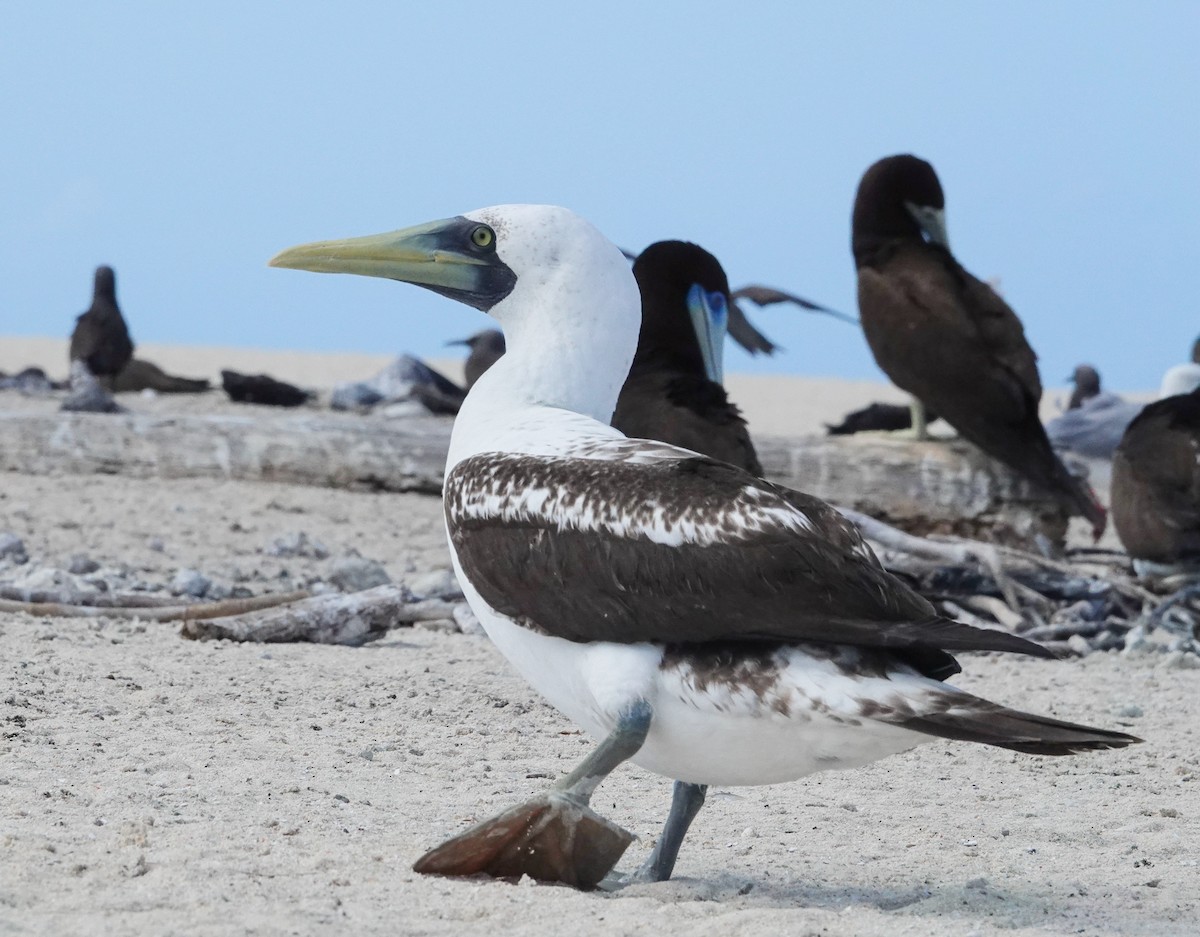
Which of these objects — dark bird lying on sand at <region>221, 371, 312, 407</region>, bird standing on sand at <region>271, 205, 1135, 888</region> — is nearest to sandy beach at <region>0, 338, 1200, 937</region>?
bird standing on sand at <region>271, 205, 1135, 888</region>

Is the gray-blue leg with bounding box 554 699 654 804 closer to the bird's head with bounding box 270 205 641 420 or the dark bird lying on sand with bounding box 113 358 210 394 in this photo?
the bird's head with bounding box 270 205 641 420

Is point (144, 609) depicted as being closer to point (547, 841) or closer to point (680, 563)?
point (547, 841)

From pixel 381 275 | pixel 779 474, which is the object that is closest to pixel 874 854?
pixel 381 275

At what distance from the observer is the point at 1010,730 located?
9.57ft

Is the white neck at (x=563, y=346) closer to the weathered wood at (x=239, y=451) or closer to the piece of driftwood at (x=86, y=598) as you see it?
the piece of driftwood at (x=86, y=598)

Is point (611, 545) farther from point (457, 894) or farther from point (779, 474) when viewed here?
point (779, 474)

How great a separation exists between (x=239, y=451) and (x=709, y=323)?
496 centimetres

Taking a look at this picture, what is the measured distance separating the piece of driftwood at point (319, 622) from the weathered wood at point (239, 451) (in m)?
4.49

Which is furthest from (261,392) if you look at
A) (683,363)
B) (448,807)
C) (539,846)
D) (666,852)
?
(539,846)

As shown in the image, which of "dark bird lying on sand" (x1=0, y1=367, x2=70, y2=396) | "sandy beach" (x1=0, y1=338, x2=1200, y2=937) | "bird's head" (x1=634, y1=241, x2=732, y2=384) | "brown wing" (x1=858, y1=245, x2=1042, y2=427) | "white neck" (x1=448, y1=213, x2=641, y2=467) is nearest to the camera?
"sandy beach" (x1=0, y1=338, x2=1200, y2=937)

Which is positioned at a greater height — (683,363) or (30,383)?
(683,363)

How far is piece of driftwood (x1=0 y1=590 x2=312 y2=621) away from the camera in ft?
21.3

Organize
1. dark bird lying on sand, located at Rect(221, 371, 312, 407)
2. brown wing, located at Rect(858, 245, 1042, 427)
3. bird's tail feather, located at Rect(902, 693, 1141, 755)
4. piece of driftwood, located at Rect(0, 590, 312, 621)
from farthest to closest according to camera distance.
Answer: dark bird lying on sand, located at Rect(221, 371, 312, 407) → brown wing, located at Rect(858, 245, 1042, 427) → piece of driftwood, located at Rect(0, 590, 312, 621) → bird's tail feather, located at Rect(902, 693, 1141, 755)

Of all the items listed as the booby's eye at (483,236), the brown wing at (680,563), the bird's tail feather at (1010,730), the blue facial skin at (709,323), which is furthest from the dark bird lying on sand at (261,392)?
the bird's tail feather at (1010,730)
